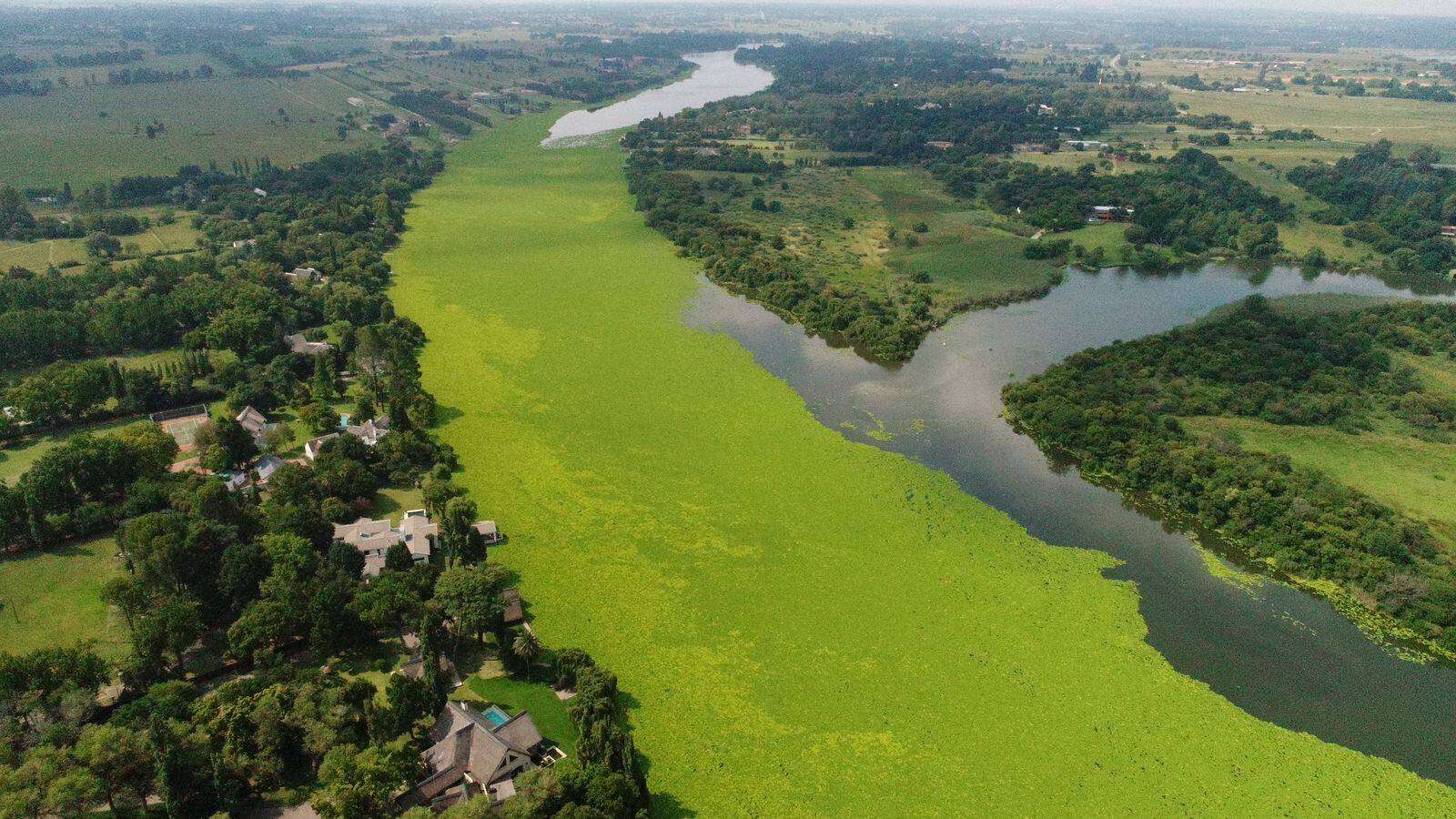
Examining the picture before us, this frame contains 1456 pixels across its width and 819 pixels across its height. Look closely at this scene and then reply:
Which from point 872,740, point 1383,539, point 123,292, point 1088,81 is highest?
point 1088,81

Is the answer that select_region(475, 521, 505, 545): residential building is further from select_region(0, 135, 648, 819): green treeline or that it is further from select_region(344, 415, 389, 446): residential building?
select_region(344, 415, 389, 446): residential building

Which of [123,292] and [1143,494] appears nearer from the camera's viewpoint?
[1143,494]

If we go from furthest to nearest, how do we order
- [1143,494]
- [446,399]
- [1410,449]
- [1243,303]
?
1. [1243,303]
2. [446,399]
3. [1410,449]
4. [1143,494]

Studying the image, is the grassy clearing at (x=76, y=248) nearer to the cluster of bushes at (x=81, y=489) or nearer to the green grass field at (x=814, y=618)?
the green grass field at (x=814, y=618)

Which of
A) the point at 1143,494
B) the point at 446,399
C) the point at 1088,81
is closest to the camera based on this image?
the point at 1143,494

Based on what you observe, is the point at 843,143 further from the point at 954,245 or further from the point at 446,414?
the point at 446,414

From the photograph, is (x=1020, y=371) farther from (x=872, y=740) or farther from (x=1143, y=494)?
(x=872, y=740)

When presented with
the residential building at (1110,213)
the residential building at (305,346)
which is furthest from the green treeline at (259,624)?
the residential building at (1110,213)

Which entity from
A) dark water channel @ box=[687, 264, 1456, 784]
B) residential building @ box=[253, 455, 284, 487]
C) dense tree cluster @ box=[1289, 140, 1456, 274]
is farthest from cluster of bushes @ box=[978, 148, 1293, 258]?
residential building @ box=[253, 455, 284, 487]

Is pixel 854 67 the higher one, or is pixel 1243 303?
pixel 854 67

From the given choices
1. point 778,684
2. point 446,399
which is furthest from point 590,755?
point 446,399
